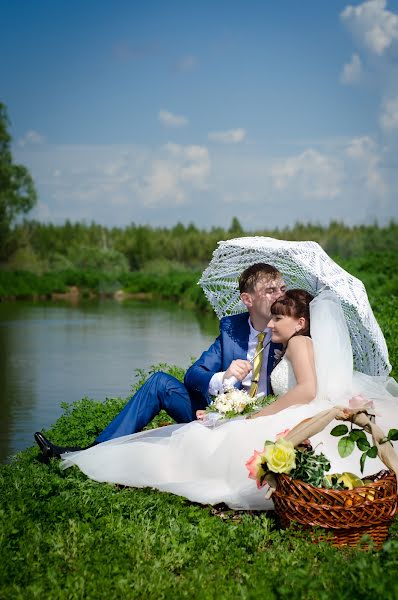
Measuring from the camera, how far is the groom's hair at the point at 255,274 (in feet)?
18.0

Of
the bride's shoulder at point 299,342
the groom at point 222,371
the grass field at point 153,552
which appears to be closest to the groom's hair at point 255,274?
the groom at point 222,371

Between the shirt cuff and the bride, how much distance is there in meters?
0.36

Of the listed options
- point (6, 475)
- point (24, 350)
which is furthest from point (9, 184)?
point (6, 475)

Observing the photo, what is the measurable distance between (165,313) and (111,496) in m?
21.1

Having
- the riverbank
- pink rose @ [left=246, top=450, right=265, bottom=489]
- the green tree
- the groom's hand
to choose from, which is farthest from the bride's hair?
the green tree

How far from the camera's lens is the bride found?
4.71 m

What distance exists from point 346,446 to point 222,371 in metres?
1.69

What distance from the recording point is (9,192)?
4091 cm

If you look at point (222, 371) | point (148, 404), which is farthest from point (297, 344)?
point (148, 404)

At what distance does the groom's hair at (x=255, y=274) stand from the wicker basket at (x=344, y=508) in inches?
62.2

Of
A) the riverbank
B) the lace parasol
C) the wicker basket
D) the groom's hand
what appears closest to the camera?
the wicker basket

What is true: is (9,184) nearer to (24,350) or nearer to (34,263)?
(34,263)

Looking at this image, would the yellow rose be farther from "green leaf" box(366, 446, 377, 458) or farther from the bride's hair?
the bride's hair

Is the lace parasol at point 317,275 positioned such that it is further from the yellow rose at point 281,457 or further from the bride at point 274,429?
→ the yellow rose at point 281,457
